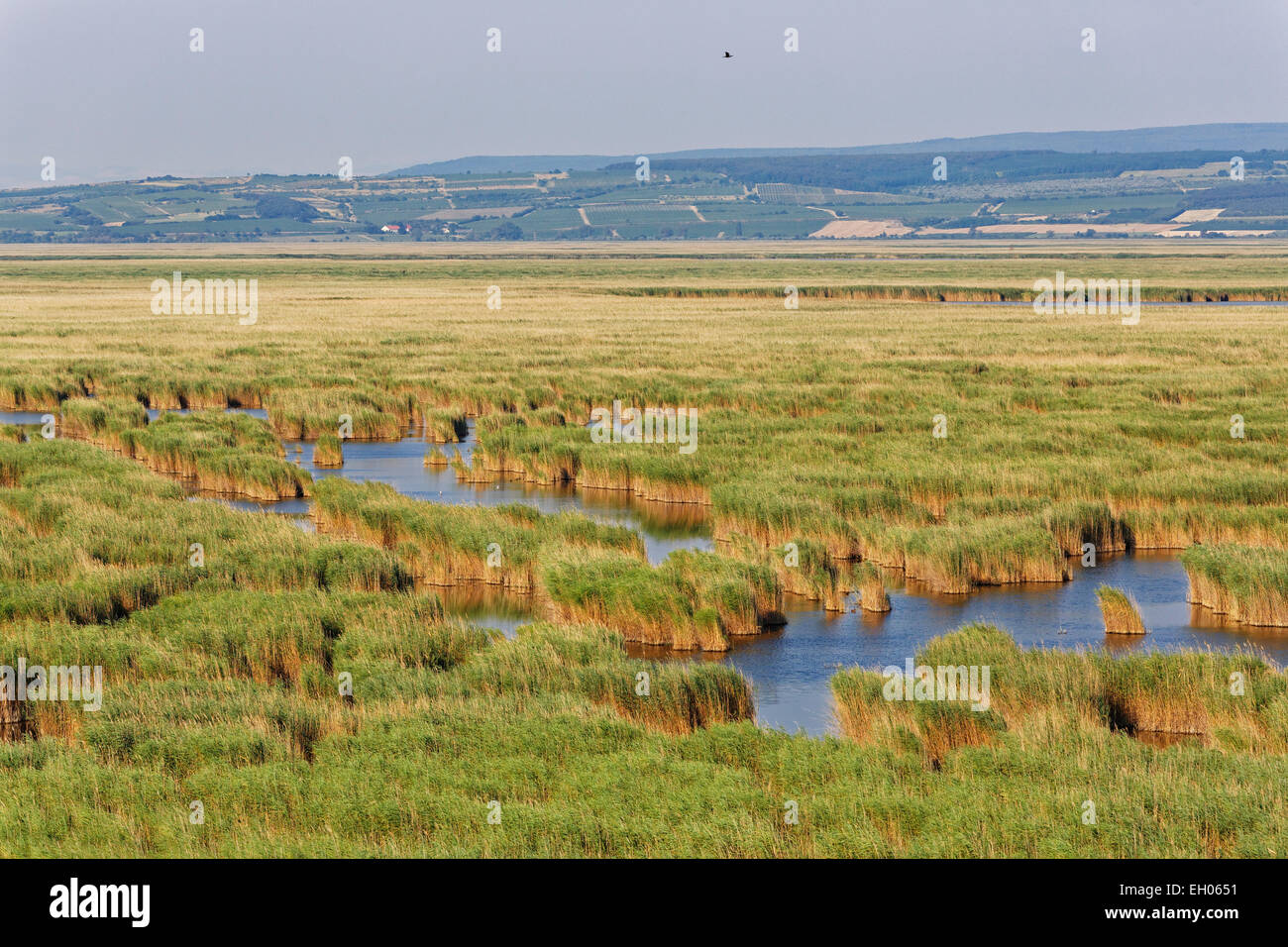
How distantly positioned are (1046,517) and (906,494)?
10.2 feet

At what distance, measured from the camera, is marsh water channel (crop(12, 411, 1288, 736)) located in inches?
667

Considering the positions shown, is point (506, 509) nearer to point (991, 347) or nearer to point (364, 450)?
point (364, 450)

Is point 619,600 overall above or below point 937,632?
above

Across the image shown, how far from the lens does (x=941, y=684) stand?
1461cm

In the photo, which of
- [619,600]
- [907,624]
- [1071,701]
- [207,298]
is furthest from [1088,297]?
[1071,701]

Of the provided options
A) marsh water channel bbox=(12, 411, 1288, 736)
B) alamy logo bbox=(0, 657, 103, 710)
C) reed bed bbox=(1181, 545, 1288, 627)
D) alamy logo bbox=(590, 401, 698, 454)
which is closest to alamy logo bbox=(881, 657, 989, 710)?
marsh water channel bbox=(12, 411, 1288, 736)

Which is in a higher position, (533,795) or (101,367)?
(101,367)

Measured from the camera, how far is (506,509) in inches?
967

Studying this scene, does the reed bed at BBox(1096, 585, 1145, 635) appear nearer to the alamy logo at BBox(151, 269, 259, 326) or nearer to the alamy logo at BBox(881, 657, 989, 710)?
the alamy logo at BBox(881, 657, 989, 710)

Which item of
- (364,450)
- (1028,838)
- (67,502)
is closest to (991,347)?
(364,450)
